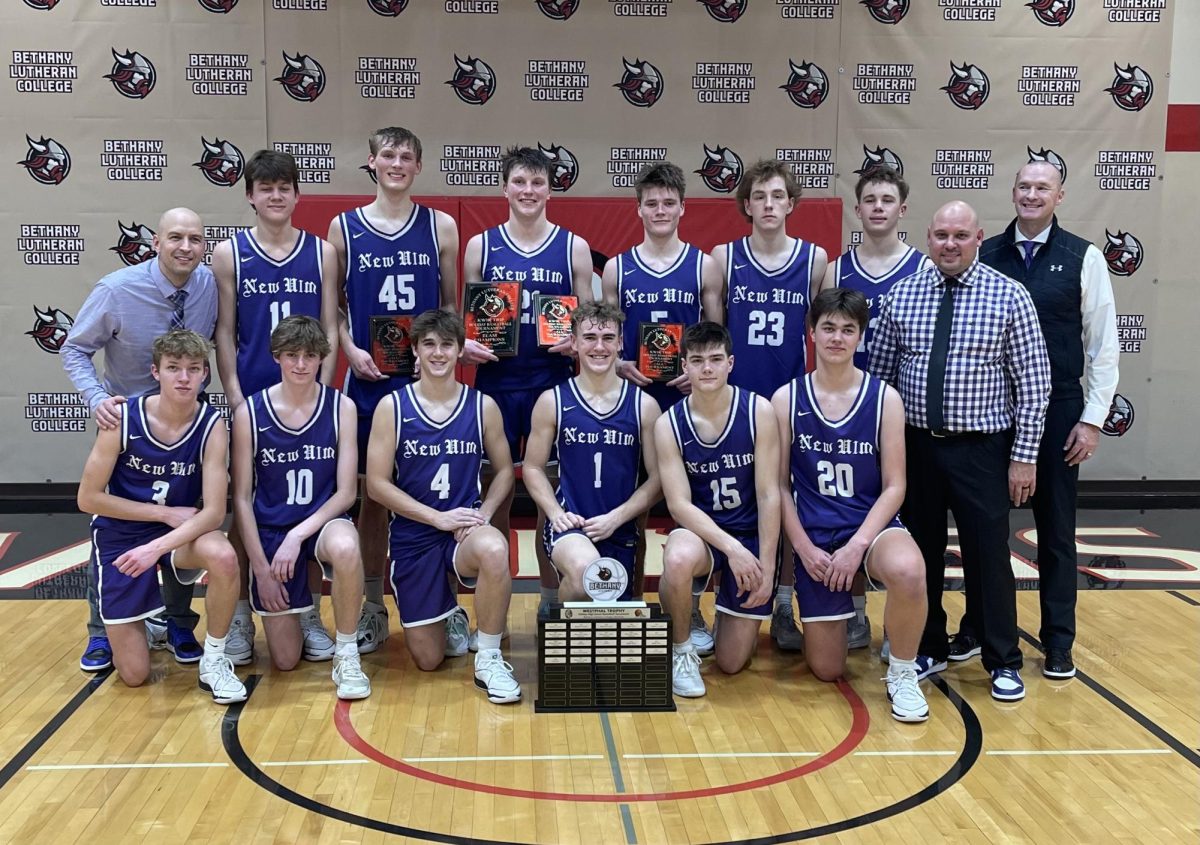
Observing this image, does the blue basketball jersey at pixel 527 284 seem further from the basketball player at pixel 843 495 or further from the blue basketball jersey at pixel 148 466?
the blue basketball jersey at pixel 148 466

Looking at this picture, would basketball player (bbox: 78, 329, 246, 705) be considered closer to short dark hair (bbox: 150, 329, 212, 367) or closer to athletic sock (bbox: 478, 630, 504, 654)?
short dark hair (bbox: 150, 329, 212, 367)

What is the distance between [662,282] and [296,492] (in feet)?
5.95

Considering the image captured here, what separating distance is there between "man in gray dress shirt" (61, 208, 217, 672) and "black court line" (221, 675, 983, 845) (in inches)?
30.8

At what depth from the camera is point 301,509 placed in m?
4.51

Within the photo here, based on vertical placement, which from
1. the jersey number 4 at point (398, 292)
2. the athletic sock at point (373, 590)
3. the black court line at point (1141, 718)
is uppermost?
the jersey number 4 at point (398, 292)

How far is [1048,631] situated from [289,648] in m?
3.12

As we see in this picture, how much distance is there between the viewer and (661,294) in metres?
4.96

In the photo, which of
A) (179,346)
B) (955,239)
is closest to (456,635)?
(179,346)

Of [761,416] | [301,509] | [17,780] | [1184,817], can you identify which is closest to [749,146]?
[761,416]

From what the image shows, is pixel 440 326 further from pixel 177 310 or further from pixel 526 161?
pixel 177 310

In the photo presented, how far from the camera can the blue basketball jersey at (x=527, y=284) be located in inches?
195

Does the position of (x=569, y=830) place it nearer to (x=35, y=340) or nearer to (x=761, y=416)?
(x=761, y=416)

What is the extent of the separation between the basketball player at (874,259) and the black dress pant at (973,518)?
17.5 inches

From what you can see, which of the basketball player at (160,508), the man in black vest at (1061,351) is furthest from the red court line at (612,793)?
the man in black vest at (1061,351)
